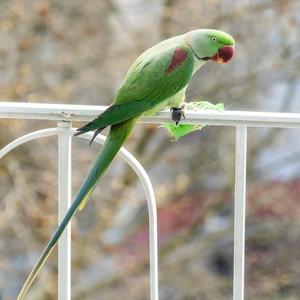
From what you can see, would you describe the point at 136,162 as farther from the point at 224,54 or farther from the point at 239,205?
the point at 224,54

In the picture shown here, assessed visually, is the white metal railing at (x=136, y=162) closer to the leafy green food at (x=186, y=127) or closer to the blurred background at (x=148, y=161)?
the leafy green food at (x=186, y=127)

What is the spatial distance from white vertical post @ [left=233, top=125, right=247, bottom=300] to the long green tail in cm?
20

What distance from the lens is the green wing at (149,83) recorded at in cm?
145

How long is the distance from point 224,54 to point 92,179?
0.41 m

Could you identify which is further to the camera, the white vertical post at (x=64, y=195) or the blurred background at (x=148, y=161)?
the blurred background at (x=148, y=161)

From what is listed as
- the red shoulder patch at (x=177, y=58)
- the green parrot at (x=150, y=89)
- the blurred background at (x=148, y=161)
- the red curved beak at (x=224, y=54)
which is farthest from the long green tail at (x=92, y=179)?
the blurred background at (x=148, y=161)

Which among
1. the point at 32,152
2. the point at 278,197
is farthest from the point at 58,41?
the point at 278,197

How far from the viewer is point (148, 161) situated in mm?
4770

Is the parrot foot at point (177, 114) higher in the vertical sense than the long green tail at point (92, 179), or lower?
higher

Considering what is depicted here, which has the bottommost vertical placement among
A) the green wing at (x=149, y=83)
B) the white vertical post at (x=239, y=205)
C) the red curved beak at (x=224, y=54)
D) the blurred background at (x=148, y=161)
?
the white vertical post at (x=239, y=205)

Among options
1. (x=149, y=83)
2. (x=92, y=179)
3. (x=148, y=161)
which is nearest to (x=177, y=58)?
(x=149, y=83)

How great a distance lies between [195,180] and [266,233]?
2.03ft

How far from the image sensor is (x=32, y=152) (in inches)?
186

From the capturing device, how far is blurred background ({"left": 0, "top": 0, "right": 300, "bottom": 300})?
14.7 feet
